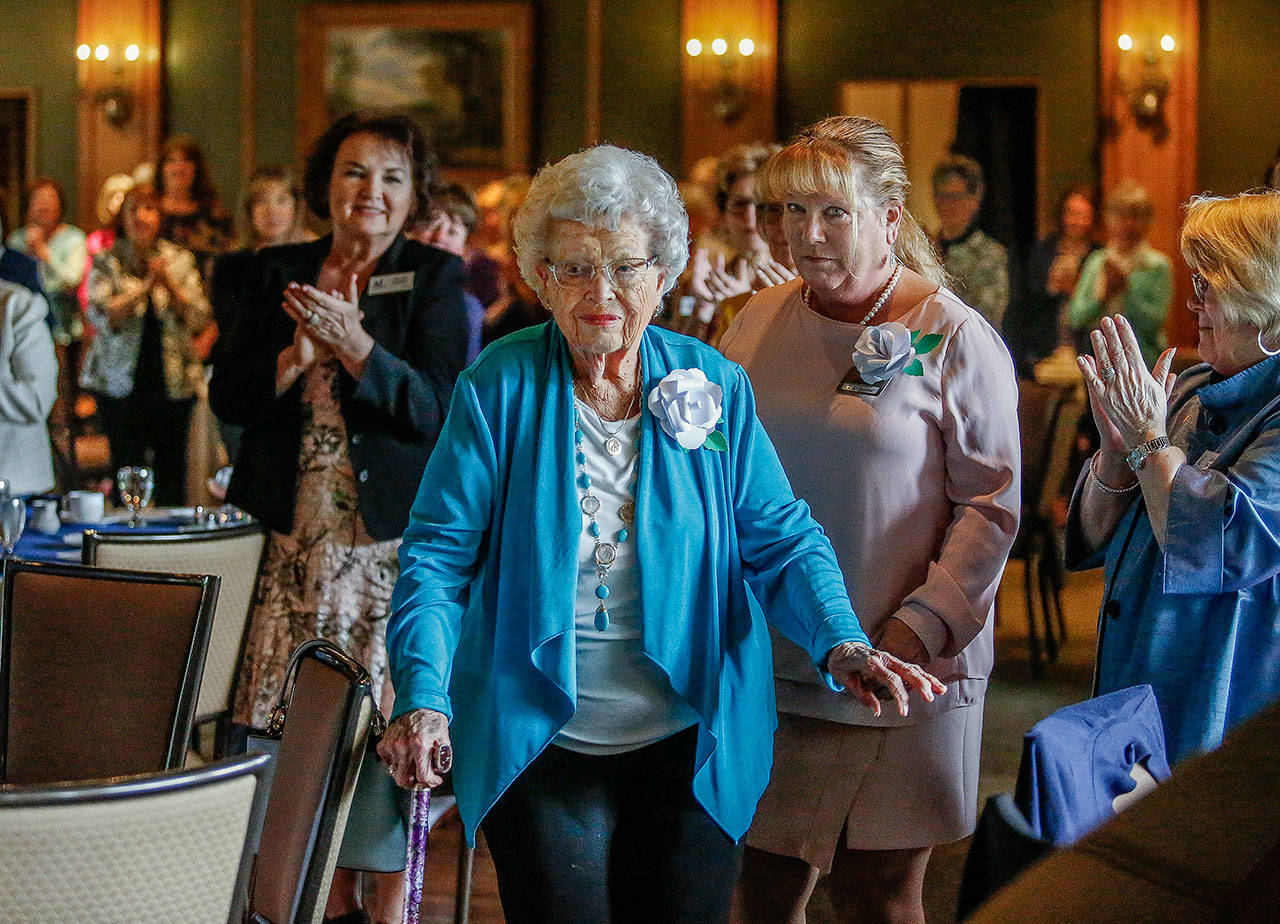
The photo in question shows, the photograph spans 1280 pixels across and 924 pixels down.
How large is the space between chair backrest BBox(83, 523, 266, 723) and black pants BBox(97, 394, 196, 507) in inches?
115

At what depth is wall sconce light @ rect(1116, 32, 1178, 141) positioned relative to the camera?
8.88 m

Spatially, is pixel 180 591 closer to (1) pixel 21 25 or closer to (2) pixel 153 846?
(2) pixel 153 846

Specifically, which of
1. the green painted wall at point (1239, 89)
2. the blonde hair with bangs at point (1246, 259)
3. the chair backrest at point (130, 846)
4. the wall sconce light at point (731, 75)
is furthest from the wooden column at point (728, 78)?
the chair backrest at point (130, 846)

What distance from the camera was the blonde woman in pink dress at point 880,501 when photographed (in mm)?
2205

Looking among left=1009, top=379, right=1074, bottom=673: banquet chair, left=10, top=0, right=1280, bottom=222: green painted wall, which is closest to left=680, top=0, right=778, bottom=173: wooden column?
left=10, top=0, right=1280, bottom=222: green painted wall

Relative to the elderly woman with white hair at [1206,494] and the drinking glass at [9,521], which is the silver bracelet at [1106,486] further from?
the drinking glass at [9,521]

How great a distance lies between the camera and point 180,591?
2441 mm

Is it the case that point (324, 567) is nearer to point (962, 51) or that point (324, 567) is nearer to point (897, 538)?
point (897, 538)

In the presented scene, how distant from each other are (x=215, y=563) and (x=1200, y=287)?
2154 millimetres

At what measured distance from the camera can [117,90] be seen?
32.9 ft

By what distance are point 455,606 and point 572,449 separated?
0.26m

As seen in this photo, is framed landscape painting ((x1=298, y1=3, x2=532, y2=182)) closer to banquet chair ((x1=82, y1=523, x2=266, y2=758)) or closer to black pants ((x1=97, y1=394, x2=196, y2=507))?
black pants ((x1=97, y1=394, x2=196, y2=507))

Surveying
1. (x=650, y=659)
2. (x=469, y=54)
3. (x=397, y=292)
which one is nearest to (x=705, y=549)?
(x=650, y=659)

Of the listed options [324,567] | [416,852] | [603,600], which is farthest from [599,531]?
[324,567]
